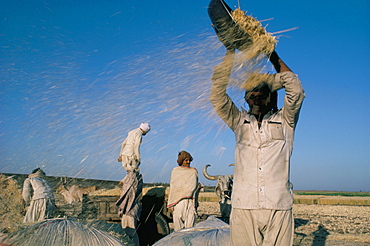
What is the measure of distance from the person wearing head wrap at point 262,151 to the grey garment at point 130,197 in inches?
123

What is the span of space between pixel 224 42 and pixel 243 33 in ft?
0.48

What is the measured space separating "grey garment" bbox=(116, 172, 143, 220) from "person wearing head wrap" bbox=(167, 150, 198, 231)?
1.71 ft

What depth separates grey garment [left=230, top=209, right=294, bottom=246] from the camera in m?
2.21

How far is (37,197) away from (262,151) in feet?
15.6

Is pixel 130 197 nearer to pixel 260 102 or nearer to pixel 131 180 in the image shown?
pixel 131 180

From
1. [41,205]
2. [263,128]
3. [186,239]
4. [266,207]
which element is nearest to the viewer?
[266,207]

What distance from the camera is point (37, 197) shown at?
5871 mm

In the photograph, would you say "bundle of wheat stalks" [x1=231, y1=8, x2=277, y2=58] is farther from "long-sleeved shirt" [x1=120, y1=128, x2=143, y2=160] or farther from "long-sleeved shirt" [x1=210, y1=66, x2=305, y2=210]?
"long-sleeved shirt" [x1=120, y1=128, x2=143, y2=160]

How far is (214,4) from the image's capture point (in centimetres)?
218

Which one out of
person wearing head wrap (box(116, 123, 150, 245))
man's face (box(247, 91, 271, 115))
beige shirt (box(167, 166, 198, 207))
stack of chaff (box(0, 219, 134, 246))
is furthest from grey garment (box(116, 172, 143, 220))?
man's face (box(247, 91, 271, 115))

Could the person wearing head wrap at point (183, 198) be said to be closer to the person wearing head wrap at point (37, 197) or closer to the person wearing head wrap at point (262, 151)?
the person wearing head wrap at point (37, 197)

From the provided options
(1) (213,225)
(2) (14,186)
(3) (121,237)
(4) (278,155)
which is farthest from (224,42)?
(2) (14,186)

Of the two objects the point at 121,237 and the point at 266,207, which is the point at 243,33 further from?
the point at 121,237

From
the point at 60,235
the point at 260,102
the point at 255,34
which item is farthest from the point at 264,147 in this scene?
the point at 60,235
